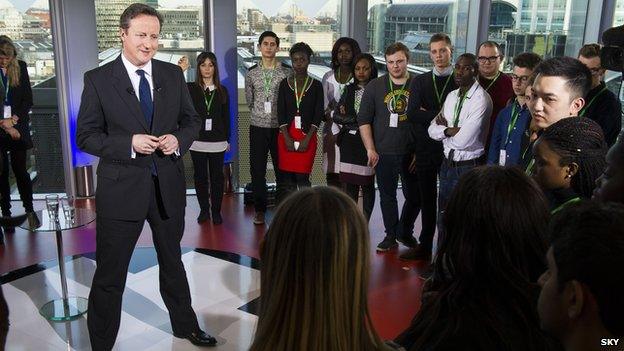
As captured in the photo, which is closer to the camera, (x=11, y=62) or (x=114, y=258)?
(x=114, y=258)

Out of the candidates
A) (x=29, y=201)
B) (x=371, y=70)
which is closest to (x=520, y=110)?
(x=371, y=70)

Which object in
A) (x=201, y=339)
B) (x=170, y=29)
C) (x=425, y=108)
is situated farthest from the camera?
(x=170, y=29)

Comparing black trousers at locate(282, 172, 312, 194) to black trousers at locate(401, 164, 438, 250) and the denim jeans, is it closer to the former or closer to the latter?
the denim jeans

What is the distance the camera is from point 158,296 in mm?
3783

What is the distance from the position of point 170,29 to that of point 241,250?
9.22ft

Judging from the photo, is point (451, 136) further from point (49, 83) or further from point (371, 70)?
point (49, 83)

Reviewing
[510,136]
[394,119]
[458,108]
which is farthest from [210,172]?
[510,136]

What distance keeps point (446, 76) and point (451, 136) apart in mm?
585

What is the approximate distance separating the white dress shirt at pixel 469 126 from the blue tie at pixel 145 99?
2.00 metres

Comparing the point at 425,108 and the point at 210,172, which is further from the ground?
the point at 425,108

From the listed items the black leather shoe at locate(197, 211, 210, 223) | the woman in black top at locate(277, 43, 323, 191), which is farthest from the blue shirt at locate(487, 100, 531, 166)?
the black leather shoe at locate(197, 211, 210, 223)

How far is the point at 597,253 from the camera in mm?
1156

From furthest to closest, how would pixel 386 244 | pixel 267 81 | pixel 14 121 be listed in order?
pixel 267 81, pixel 14 121, pixel 386 244

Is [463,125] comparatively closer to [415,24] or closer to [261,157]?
[261,157]
